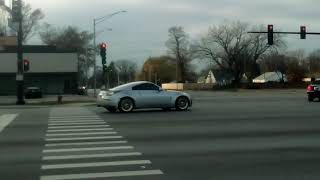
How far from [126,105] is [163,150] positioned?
13.4m

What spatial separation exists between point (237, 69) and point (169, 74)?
195ft

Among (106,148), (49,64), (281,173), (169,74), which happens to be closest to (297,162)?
(281,173)

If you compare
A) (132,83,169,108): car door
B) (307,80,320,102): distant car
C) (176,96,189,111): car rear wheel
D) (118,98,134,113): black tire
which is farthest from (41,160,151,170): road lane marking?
(307,80,320,102): distant car

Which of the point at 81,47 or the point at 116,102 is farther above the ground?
the point at 81,47

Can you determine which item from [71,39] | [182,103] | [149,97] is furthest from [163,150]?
[71,39]

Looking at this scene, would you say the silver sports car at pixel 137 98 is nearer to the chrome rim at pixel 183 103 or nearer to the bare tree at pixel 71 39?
the chrome rim at pixel 183 103

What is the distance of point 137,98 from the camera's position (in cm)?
2534

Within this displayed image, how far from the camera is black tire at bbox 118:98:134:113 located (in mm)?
25172

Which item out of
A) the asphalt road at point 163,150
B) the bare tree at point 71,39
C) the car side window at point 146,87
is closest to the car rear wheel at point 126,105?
the car side window at point 146,87

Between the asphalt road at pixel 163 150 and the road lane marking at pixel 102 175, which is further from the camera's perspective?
the asphalt road at pixel 163 150

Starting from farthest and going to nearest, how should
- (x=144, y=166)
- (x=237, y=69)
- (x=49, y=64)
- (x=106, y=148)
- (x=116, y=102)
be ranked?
1. (x=237, y=69)
2. (x=49, y=64)
3. (x=116, y=102)
4. (x=106, y=148)
5. (x=144, y=166)

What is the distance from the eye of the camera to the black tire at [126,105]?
82.6 feet

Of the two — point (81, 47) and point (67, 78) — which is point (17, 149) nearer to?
point (67, 78)

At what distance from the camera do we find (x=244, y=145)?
500 inches
